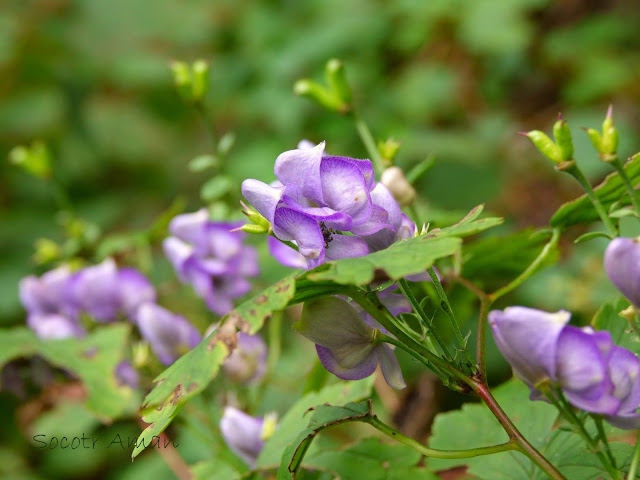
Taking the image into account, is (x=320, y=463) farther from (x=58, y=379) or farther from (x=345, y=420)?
(x=58, y=379)

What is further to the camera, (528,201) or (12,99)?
(12,99)

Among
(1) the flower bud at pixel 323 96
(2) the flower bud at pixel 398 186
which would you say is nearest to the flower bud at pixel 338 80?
(1) the flower bud at pixel 323 96

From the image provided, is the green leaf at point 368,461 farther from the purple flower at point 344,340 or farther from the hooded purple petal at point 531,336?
the hooded purple petal at point 531,336

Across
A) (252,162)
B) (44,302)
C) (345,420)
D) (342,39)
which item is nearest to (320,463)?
(345,420)

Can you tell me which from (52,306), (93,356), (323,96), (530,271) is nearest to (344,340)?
(530,271)

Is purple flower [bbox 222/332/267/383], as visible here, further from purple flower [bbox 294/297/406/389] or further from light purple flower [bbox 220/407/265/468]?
purple flower [bbox 294/297/406/389]

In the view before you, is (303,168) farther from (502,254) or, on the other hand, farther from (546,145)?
(502,254)
